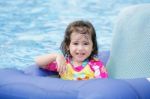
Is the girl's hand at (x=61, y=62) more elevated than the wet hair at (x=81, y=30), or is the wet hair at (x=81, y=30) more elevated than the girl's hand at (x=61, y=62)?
the wet hair at (x=81, y=30)

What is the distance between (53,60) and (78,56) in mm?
187

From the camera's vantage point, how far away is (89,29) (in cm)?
334

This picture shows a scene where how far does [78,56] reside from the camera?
132 inches

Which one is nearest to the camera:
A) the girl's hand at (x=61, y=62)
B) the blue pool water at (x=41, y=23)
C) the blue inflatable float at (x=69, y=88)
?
the blue inflatable float at (x=69, y=88)

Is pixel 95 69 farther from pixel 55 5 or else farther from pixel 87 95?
pixel 55 5

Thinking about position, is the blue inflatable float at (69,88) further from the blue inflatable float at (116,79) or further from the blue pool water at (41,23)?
the blue pool water at (41,23)

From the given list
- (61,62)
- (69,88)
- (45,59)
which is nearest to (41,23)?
(45,59)

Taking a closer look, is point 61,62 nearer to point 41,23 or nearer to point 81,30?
point 81,30

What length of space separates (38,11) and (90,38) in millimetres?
4342

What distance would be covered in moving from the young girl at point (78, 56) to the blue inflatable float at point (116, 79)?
192 mm

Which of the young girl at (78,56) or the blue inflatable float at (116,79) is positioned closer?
the blue inflatable float at (116,79)

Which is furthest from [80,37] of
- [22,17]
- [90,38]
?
[22,17]

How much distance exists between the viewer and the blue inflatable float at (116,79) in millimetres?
2695

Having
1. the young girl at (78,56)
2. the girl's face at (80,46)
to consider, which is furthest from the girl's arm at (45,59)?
the girl's face at (80,46)
